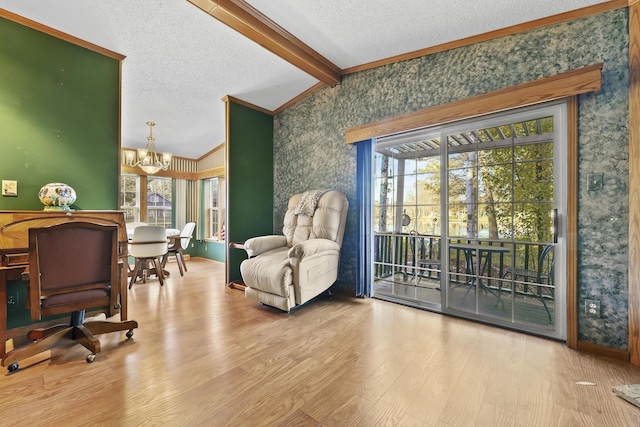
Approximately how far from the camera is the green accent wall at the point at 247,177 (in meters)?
3.84

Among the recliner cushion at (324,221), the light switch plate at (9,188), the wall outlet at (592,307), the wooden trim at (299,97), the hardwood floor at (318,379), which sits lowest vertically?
the hardwood floor at (318,379)

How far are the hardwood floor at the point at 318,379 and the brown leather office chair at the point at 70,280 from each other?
128mm

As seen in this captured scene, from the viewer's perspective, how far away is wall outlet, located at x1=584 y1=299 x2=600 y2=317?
196cm

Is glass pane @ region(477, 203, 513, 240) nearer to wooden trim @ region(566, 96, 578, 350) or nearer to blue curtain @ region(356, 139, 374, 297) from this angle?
wooden trim @ region(566, 96, 578, 350)

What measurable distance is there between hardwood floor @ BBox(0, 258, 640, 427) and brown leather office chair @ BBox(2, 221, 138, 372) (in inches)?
5.0

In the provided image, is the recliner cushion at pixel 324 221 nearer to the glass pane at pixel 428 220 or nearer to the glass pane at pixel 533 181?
the glass pane at pixel 428 220

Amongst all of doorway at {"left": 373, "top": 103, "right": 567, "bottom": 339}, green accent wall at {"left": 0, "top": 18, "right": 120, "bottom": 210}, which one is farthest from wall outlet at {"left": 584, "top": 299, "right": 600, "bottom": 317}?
green accent wall at {"left": 0, "top": 18, "right": 120, "bottom": 210}

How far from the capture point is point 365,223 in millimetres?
3264

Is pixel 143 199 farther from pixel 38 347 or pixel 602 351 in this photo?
pixel 602 351

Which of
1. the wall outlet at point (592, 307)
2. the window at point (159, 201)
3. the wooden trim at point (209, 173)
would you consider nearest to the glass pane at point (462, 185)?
the wall outlet at point (592, 307)

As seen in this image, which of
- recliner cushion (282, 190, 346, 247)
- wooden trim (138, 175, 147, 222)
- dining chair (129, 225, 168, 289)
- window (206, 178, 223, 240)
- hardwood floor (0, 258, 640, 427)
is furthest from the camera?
window (206, 178, 223, 240)

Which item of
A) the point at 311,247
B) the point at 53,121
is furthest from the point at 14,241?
the point at 311,247

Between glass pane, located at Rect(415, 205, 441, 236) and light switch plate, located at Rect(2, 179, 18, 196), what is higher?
light switch plate, located at Rect(2, 179, 18, 196)

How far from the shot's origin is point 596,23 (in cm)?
197
